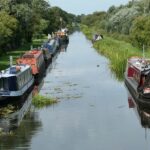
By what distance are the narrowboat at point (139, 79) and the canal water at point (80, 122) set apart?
78cm

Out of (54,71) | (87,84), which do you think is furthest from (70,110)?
(54,71)

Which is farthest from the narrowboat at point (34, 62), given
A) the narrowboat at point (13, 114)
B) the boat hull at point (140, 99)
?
the boat hull at point (140, 99)

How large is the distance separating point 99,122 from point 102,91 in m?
10.8

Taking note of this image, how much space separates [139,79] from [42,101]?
5.91 m

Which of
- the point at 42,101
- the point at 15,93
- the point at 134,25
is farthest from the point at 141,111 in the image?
the point at 134,25

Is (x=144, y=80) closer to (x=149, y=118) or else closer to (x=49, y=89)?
(x=149, y=118)

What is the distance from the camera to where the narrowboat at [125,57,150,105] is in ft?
103

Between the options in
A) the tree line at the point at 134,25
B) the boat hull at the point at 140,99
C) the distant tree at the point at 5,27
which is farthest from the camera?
the tree line at the point at 134,25

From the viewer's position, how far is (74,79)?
Answer: 152ft

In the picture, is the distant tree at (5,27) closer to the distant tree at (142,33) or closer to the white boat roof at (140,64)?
the distant tree at (142,33)

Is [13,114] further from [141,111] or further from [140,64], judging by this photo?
[140,64]

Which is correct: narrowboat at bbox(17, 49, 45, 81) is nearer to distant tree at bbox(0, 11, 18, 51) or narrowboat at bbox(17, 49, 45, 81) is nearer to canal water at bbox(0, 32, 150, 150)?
canal water at bbox(0, 32, 150, 150)

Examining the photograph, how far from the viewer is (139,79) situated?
34.8m

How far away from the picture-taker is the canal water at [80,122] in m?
24.1
